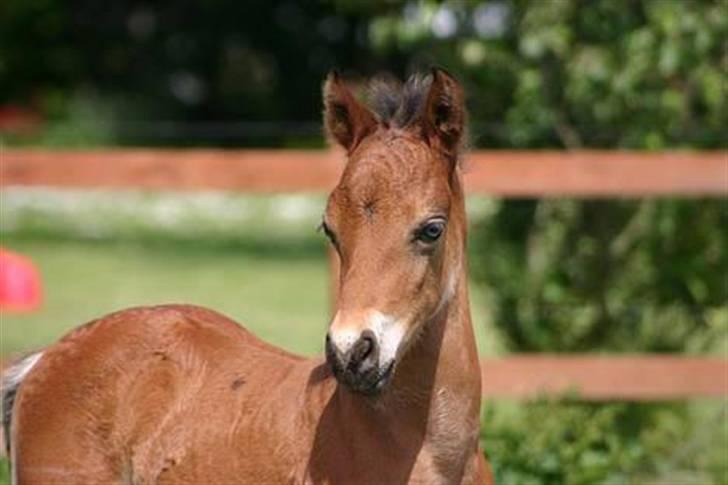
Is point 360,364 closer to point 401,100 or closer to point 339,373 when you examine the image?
point 339,373

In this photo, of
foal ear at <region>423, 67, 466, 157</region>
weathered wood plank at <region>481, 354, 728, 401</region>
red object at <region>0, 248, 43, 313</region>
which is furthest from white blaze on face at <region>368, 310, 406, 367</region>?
red object at <region>0, 248, 43, 313</region>

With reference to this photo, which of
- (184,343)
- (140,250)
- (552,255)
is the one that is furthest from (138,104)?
(184,343)

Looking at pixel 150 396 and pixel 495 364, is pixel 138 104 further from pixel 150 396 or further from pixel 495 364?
pixel 150 396

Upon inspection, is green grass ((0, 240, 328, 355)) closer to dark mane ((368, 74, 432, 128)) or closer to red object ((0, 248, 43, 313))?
red object ((0, 248, 43, 313))

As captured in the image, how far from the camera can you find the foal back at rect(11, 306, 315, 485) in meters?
4.82

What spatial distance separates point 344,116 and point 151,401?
98 cm

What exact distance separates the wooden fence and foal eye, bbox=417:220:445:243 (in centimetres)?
379

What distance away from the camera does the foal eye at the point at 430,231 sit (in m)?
4.32

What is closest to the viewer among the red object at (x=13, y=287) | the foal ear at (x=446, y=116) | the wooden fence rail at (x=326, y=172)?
the foal ear at (x=446, y=116)

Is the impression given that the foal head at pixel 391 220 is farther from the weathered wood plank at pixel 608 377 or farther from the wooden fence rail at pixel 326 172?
the weathered wood plank at pixel 608 377

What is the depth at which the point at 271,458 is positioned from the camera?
4.65 metres

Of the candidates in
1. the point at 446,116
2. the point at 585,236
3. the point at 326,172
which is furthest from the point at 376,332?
the point at 585,236

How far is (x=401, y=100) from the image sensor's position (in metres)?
4.60

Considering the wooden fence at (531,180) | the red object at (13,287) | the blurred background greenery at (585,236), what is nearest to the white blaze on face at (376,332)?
the blurred background greenery at (585,236)
